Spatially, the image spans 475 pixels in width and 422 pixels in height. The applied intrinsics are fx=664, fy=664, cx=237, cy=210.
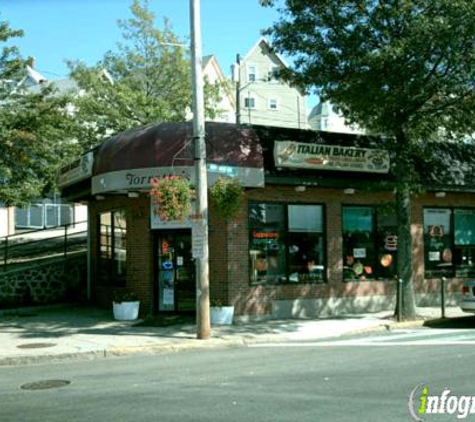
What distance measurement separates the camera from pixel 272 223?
1761 centimetres

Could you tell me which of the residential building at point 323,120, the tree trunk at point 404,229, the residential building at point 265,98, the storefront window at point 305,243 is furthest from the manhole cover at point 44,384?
the residential building at point 323,120

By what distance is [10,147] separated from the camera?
19109 millimetres

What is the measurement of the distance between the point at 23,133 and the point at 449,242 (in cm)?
1330

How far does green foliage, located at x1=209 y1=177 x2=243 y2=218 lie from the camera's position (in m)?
14.6

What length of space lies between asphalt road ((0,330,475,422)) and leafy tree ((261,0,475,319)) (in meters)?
5.73

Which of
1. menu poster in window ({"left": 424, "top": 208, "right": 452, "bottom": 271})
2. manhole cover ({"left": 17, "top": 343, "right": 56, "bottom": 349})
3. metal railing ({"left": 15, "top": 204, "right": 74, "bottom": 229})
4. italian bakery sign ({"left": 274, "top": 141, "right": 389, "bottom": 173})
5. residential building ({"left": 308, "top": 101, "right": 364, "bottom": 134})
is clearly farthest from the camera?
residential building ({"left": 308, "top": 101, "right": 364, "bottom": 134})

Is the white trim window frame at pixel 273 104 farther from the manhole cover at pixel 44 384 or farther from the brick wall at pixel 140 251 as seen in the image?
the manhole cover at pixel 44 384

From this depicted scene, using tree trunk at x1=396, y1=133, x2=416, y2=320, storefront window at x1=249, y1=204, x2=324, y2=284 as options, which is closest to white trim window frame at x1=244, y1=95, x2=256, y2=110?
storefront window at x1=249, y1=204, x2=324, y2=284

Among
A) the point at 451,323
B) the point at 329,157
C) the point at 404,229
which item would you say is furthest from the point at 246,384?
the point at 329,157

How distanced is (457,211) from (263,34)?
29.2ft

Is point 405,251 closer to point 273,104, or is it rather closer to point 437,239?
point 437,239

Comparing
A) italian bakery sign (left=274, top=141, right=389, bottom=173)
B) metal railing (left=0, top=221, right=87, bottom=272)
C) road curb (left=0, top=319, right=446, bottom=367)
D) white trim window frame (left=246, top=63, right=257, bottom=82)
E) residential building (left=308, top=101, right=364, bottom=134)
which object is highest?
white trim window frame (left=246, top=63, right=257, bottom=82)

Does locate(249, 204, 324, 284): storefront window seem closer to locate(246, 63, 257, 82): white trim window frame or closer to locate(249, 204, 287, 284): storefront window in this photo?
locate(249, 204, 287, 284): storefront window

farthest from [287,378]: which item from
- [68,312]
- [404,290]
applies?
[68,312]
